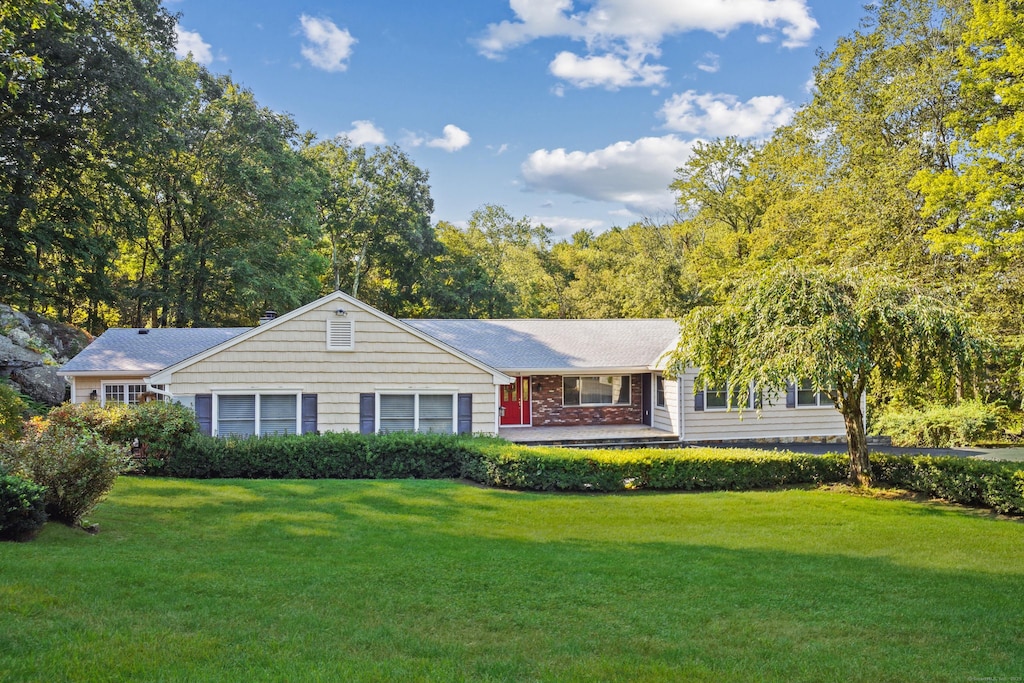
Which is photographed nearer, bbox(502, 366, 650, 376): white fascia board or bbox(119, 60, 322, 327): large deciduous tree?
bbox(502, 366, 650, 376): white fascia board

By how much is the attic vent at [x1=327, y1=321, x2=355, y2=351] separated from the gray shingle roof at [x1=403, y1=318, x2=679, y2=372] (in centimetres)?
433

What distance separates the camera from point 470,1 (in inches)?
702

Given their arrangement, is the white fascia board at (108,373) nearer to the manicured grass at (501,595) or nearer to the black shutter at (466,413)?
the black shutter at (466,413)

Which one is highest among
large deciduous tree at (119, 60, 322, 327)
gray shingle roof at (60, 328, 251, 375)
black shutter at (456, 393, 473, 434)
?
large deciduous tree at (119, 60, 322, 327)

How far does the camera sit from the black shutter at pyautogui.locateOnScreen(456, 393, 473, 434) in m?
17.2

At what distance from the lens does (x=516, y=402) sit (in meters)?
22.5

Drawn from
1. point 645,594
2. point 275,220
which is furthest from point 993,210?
point 275,220

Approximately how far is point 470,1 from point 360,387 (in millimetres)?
10511

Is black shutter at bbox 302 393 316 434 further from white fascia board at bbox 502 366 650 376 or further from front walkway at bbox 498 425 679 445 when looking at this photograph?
white fascia board at bbox 502 366 650 376

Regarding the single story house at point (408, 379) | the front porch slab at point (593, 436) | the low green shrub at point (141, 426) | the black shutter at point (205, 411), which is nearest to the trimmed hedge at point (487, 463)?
the low green shrub at point (141, 426)

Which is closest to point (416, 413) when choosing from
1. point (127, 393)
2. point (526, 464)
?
point (526, 464)

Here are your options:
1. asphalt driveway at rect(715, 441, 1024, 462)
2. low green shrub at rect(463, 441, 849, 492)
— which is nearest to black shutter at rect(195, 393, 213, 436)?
low green shrub at rect(463, 441, 849, 492)

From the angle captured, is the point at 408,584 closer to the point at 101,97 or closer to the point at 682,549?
the point at 682,549

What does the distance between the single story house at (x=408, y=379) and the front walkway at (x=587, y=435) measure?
52cm
